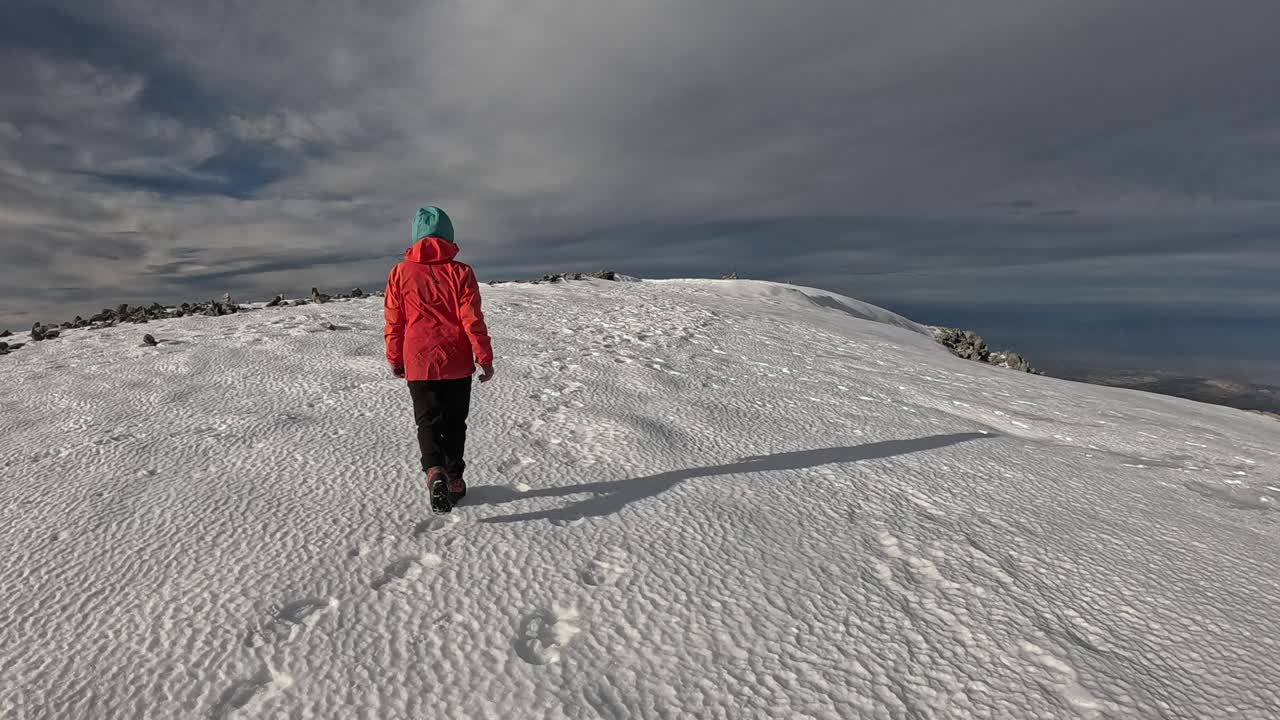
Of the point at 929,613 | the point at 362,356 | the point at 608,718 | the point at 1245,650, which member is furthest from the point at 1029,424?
the point at 362,356

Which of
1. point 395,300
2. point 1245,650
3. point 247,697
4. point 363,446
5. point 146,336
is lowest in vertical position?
point 1245,650

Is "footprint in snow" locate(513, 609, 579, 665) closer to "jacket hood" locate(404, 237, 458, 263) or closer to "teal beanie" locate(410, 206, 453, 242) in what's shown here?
"jacket hood" locate(404, 237, 458, 263)

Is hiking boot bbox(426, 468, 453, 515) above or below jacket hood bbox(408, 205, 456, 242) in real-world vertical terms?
below

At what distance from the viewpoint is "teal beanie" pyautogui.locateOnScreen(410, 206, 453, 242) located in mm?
3551

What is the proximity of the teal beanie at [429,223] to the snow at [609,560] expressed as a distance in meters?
1.58

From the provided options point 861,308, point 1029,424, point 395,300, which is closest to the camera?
point 395,300

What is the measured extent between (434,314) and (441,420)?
659mm

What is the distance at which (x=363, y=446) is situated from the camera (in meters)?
4.20

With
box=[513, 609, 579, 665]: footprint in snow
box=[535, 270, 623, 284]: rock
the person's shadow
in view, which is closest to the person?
the person's shadow

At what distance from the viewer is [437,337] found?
345cm

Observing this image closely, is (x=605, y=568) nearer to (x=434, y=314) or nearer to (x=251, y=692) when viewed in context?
(x=251, y=692)

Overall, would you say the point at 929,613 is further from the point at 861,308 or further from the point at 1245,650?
the point at 861,308

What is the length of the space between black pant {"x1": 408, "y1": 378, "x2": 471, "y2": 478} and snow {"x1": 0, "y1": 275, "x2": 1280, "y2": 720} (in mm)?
286

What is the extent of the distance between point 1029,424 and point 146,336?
35.0 feet
